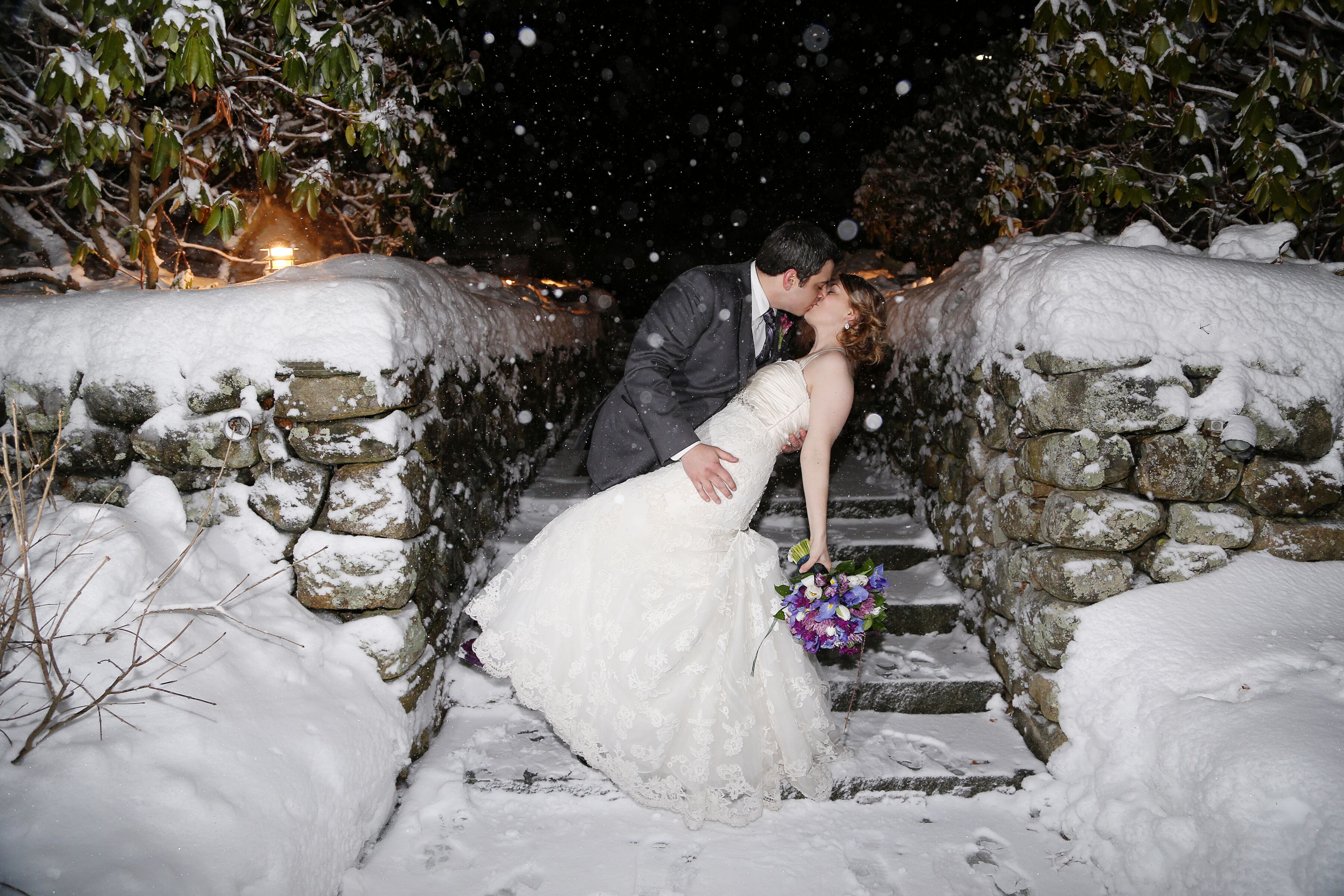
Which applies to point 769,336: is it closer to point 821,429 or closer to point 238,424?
point 821,429

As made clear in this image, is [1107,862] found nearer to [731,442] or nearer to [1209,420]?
[1209,420]

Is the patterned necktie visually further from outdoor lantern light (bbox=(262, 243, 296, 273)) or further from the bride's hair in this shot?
outdoor lantern light (bbox=(262, 243, 296, 273))

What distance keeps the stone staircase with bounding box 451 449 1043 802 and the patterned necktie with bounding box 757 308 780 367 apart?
1346 millimetres

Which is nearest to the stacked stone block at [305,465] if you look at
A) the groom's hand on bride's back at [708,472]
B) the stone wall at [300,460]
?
the stone wall at [300,460]

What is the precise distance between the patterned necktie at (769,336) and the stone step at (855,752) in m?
1.52

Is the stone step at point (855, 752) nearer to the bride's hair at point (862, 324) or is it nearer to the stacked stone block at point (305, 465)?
the stacked stone block at point (305, 465)

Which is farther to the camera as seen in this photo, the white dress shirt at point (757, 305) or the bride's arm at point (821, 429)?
the white dress shirt at point (757, 305)

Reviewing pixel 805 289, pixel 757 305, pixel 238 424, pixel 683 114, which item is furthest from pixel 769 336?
pixel 683 114

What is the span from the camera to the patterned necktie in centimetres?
273

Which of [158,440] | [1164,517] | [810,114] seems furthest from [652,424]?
[810,114]

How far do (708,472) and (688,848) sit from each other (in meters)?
1.26

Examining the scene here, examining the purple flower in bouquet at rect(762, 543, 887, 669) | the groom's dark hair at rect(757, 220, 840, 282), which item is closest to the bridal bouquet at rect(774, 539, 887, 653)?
the purple flower in bouquet at rect(762, 543, 887, 669)

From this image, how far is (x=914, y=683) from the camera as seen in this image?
2.97 meters

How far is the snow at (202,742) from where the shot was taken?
154 cm
